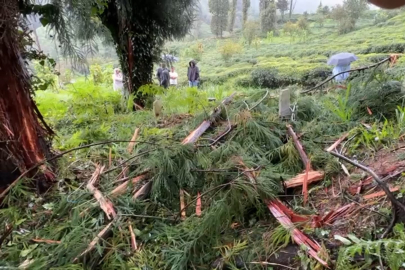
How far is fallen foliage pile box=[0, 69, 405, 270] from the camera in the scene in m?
1.48

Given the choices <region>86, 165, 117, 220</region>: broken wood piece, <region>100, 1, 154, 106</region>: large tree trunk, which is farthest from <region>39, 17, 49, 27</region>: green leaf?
<region>100, 1, 154, 106</region>: large tree trunk

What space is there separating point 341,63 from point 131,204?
283 inches

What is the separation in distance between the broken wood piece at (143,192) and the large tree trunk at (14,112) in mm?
677

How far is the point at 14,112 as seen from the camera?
199 centimetres

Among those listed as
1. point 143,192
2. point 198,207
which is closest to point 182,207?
point 198,207

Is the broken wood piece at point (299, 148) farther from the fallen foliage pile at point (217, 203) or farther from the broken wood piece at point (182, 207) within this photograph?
the broken wood piece at point (182, 207)

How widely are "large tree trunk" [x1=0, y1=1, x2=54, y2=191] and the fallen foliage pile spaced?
0.15m

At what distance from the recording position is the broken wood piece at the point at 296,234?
1.35m

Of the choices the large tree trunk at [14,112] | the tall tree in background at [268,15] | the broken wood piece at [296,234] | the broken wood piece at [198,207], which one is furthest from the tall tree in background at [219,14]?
the broken wood piece at [296,234]

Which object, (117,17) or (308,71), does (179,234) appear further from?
(308,71)

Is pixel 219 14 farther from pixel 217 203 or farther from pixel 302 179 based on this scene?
pixel 217 203

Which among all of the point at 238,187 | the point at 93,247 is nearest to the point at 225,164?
the point at 238,187

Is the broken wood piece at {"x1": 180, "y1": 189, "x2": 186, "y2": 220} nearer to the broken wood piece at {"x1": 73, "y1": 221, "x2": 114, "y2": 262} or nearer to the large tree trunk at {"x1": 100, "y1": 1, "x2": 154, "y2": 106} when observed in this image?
the broken wood piece at {"x1": 73, "y1": 221, "x2": 114, "y2": 262}

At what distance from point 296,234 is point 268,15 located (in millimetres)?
23545
